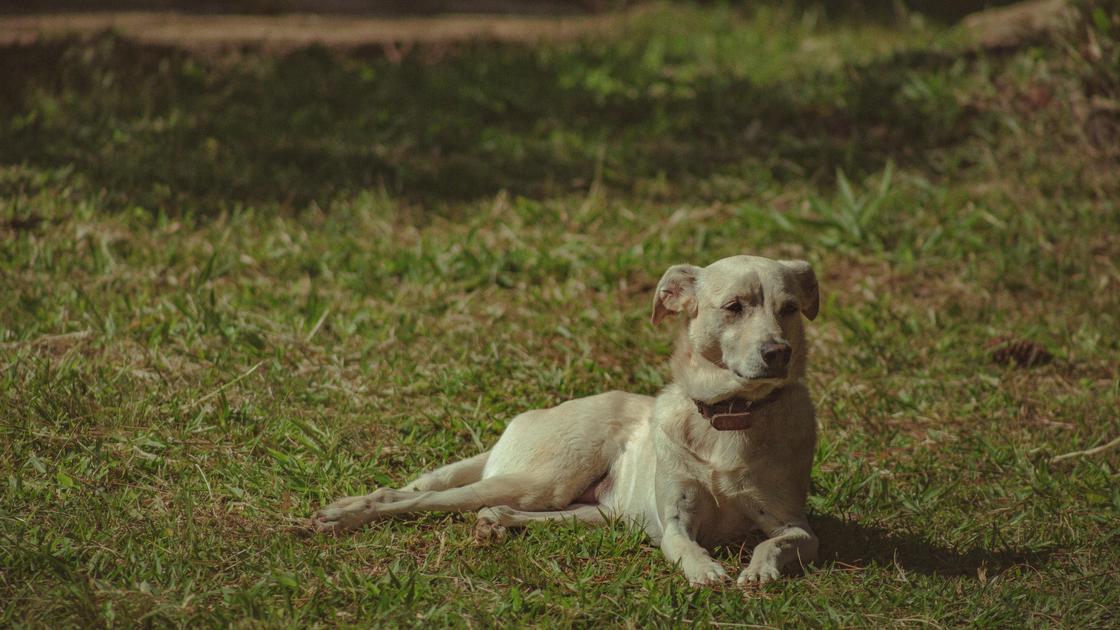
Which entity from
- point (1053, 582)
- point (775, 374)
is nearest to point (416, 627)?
point (775, 374)

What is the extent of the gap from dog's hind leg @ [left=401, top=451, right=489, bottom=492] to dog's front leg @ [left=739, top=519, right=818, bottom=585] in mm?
1091

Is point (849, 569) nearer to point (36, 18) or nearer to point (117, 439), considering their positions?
point (117, 439)

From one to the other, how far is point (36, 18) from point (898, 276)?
268 inches

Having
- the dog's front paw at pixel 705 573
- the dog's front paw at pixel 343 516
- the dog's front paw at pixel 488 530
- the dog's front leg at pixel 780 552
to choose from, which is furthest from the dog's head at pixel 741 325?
the dog's front paw at pixel 343 516

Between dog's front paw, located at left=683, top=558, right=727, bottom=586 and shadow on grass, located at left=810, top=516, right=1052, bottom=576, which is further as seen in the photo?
shadow on grass, located at left=810, top=516, right=1052, bottom=576

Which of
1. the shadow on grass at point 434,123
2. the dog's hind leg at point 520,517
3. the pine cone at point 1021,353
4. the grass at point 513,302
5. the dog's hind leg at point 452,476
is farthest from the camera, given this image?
the shadow on grass at point 434,123

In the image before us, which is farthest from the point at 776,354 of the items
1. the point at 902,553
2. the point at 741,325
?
the point at 902,553

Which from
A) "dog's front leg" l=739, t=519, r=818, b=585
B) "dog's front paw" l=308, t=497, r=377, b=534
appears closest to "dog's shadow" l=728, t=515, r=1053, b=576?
"dog's front leg" l=739, t=519, r=818, b=585

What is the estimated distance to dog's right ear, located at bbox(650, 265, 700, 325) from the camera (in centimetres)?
404

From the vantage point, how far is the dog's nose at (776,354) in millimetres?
3648

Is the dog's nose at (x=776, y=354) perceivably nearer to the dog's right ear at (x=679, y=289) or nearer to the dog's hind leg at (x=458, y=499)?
the dog's right ear at (x=679, y=289)

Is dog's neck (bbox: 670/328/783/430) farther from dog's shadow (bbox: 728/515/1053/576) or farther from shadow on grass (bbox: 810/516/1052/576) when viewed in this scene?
shadow on grass (bbox: 810/516/1052/576)

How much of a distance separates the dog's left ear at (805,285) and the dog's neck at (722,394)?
388 mm

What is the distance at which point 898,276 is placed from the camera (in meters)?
6.46
